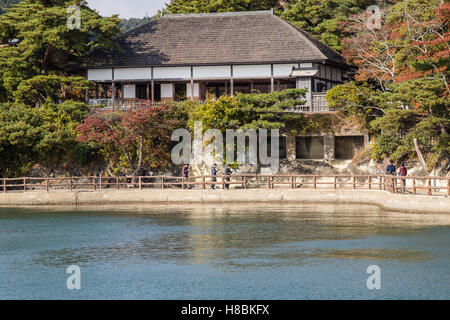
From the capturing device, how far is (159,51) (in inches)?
1750

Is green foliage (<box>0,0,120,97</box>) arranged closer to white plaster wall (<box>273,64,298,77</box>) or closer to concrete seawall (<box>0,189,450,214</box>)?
concrete seawall (<box>0,189,450,214</box>)

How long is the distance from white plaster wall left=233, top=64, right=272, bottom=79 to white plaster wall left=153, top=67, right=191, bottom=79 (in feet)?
10.6

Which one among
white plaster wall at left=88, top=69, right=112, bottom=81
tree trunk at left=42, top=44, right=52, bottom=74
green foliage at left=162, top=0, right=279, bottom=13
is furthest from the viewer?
green foliage at left=162, top=0, right=279, bottom=13

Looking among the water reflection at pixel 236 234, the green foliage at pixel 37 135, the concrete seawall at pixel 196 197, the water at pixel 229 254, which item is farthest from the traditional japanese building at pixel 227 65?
the water at pixel 229 254

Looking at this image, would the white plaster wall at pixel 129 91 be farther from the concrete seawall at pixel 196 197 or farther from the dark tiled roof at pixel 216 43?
the concrete seawall at pixel 196 197

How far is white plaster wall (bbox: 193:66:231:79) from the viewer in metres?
42.7

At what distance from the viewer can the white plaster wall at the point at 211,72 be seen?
42656mm

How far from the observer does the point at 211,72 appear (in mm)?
42875

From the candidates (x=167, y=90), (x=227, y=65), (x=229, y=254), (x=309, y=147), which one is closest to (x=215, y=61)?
(x=227, y=65)

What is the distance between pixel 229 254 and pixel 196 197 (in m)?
→ 14.0

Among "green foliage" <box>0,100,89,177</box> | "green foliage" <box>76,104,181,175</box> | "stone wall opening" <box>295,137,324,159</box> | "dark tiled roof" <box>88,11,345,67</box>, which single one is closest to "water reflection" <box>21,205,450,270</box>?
"green foliage" <box>76,104,181,175</box>

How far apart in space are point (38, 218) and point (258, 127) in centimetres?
1396

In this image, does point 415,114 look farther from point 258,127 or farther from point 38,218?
point 38,218

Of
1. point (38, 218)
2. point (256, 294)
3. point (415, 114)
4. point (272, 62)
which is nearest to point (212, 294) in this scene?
point (256, 294)
